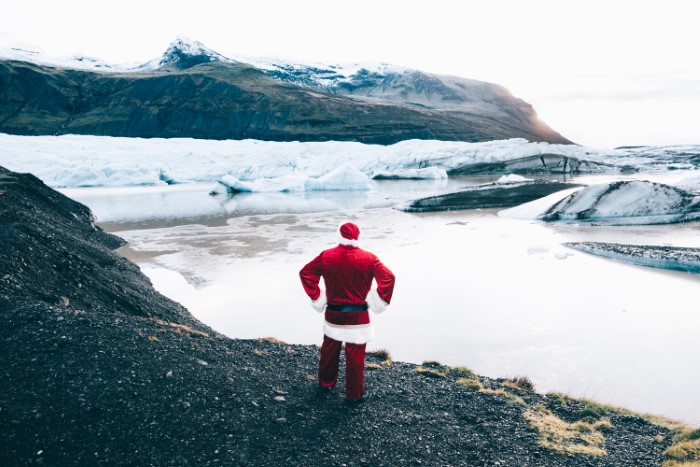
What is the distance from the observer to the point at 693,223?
59.0 ft

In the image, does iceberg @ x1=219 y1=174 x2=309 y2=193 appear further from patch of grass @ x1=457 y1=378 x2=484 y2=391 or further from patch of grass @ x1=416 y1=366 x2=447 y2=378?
patch of grass @ x1=457 y1=378 x2=484 y2=391

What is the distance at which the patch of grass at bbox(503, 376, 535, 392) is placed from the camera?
18.0 feet

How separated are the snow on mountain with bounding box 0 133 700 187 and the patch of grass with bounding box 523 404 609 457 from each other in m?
43.8

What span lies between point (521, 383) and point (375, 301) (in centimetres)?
243

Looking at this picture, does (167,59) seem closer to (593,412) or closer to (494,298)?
(494,298)

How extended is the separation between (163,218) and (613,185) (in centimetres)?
2049

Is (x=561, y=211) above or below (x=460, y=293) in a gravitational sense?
above

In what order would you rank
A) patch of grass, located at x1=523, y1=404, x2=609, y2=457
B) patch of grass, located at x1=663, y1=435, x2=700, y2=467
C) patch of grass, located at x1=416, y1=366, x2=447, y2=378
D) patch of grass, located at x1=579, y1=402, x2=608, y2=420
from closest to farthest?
patch of grass, located at x1=663, y1=435, x2=700, y2=467
patch of grass, located at x1=523, y1=404, x2=609, y2=457
patch of grass, located at x1=579, y1=402, x2=608, y2=420
patch of grass, located at x1=416, y1=366, x2=447, y2=378

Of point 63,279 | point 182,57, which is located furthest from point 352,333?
point 182,57

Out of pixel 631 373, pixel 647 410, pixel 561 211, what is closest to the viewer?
pixel 647 410

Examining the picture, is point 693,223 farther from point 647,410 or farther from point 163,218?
point 163,218


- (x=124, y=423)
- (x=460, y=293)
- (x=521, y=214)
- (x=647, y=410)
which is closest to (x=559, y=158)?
(x=521, y=214)

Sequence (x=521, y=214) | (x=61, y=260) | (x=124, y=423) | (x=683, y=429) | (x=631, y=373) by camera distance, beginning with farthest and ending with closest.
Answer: (x=521, y=214) < (x=61, y=260) < (x=631, y=373) < (x=683, y=429) < (x=124, y=423)

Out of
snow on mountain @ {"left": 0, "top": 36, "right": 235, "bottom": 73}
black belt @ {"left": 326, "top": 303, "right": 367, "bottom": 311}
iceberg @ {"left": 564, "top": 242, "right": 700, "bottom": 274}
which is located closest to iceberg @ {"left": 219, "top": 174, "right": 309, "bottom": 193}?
iceberg @ {"left": 564, "top": 242, "right": 700, "bottom": 274}
